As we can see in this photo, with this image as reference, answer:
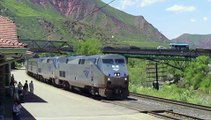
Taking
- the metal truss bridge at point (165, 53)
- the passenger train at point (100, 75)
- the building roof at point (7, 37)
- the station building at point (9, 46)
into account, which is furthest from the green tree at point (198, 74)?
the station building at point (9, 46)

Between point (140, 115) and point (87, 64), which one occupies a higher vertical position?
point (87, 64)

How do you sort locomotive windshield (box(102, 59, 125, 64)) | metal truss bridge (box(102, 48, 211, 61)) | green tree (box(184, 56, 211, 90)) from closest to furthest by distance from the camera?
locomotive windshield (box(102, 59, 125, 64)) → green tree (box(184, 56, 211, 90)) → metal truss bridge (box(102, 48, 211, 61))

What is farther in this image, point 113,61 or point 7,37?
point 113,61

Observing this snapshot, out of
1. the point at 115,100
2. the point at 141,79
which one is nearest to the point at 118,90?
the point at 115,100

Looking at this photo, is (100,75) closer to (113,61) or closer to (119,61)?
(113,61)

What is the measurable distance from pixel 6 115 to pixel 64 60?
74.5 ft

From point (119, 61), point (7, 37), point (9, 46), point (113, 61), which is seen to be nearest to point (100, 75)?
point (113, 61)

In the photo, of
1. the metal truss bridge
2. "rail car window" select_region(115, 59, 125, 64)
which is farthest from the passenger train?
the metal truss bridge

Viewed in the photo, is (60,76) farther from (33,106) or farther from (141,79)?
(141,79)

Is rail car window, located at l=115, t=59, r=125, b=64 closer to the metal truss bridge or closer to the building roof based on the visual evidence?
the building roof

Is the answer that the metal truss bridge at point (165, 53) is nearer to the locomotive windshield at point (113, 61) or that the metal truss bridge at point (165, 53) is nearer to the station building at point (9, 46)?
the locomotive windshield at point (113, 61)

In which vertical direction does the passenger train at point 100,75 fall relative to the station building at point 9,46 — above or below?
below

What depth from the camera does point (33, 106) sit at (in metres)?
30.8

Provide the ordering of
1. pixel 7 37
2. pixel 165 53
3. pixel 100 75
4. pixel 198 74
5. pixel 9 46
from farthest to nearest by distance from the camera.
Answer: pixel 165 53 → pixel 198 74 → pixel 100 75 → pixel 7 37 → pixel 9 46
